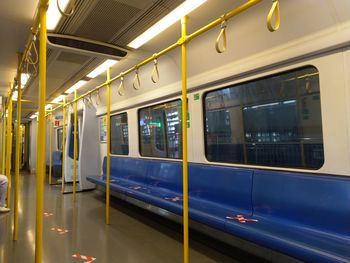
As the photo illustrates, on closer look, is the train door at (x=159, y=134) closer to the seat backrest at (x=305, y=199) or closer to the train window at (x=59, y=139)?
the seat backrest at (x=305, y=199)

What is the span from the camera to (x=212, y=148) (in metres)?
3.69

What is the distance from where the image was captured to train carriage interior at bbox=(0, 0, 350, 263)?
7.13ft

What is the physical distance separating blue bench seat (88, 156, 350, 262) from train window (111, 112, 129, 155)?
241 centimetres

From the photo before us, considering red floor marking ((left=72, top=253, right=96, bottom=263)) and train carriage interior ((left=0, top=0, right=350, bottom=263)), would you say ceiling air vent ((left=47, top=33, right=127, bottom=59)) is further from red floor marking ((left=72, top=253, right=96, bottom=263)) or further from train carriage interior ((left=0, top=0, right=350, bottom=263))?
red floor marking ((left=72, top=253, right=96, bottom=263))

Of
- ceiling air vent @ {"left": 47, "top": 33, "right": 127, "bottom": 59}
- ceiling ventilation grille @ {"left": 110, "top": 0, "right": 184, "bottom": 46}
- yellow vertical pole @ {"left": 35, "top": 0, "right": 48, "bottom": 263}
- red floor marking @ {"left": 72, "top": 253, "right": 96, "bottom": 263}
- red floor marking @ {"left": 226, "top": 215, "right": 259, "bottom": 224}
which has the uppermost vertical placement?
ceiling ventilation grille @ {"left": 110, "top": 0, "right": 184, "bottom": 46}

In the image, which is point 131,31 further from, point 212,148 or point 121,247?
point 121,247

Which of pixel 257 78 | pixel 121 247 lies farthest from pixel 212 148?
pixel 121 247

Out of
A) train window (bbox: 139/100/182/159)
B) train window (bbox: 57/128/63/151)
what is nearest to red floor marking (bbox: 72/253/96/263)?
train window (bbox: 139/100/182/159)

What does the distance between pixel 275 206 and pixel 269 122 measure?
0.91 metres

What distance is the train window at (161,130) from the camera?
4531mm

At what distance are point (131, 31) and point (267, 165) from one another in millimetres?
2119

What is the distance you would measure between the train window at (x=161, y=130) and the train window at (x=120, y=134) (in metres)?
0.74

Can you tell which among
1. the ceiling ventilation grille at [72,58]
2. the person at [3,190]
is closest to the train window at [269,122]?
the ceiling ventilation grille at [72,58]

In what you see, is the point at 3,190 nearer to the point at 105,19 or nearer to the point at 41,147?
the point at 41,147
